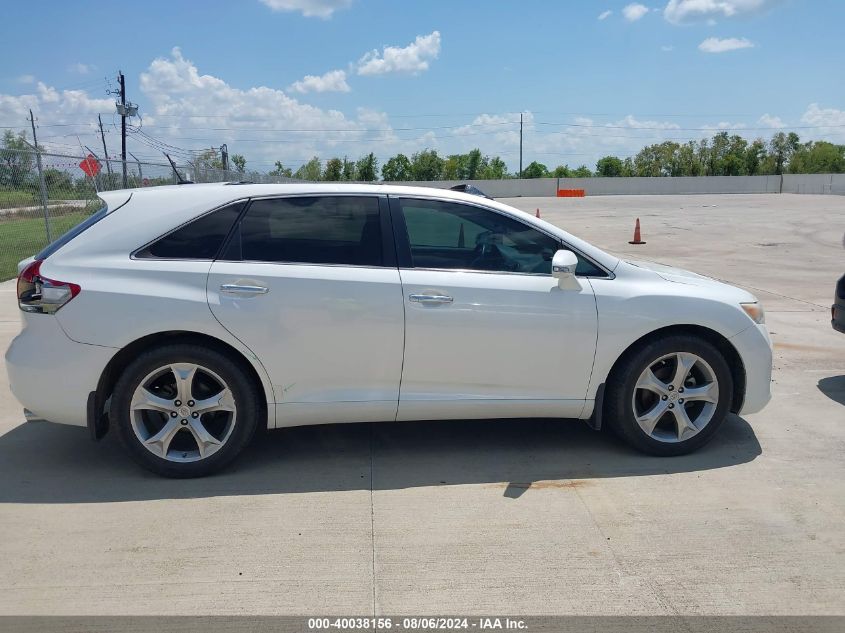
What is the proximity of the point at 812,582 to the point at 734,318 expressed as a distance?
1.77 metres

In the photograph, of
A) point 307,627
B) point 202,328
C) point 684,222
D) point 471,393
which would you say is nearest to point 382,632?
point 307,627

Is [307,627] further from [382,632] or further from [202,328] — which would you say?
[202,328]

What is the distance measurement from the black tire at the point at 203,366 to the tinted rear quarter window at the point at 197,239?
55 cm

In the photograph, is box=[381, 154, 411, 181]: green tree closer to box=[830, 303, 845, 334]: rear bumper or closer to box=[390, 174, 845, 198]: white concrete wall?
box=[390, 174, 845, 198]: white concrete wall

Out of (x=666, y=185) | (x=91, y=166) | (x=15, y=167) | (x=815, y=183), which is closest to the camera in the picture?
(x=15, y=167)

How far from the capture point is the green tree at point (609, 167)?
108000 millimetres

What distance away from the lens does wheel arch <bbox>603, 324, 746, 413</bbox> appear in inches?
174

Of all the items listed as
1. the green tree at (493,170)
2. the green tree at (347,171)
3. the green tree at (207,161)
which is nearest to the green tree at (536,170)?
the green tree at (493,170)

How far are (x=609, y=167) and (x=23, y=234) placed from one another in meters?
104

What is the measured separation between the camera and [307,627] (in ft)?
9.38

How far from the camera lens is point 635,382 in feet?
14.4

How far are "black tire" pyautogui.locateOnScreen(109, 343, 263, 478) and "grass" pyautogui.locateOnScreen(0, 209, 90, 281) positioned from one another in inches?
377

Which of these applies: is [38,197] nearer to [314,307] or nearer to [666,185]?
[314,307]

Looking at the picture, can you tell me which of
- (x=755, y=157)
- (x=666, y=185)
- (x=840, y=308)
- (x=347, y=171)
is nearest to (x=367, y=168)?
(x=347, y=171)
